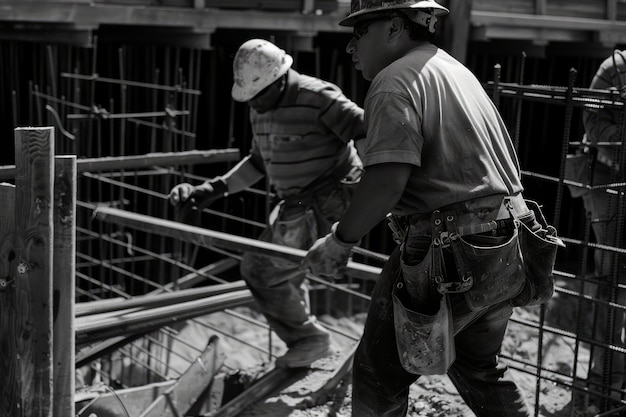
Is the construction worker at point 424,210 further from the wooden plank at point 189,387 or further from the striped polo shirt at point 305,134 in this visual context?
the wooden plank at point 189,387

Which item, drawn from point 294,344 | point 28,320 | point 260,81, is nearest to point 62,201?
point 28,320

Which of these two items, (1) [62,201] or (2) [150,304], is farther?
(2) [150,304]

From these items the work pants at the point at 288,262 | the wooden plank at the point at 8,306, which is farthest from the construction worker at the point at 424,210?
the work pants at the point at 288,262

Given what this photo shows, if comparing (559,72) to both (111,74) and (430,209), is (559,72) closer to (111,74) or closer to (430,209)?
(111,74)

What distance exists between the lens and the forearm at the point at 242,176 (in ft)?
17.2

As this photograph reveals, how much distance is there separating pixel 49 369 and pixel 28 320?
0.18 m

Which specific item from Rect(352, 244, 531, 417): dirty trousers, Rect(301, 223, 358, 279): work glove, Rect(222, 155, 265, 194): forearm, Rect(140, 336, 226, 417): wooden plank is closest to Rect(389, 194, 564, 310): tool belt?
Rect(352, 244, 531, 417): dirty trousers

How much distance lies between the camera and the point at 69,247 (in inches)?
117

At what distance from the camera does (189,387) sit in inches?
Answer: 209

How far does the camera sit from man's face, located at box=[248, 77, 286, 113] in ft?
15.8

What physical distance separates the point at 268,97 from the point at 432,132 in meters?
2.11

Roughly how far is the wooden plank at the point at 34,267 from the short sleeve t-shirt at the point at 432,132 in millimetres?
1026

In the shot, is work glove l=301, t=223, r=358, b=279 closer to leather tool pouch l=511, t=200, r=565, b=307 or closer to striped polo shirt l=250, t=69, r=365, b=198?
leather tool pouch l=511, t=200, r=565, b=307

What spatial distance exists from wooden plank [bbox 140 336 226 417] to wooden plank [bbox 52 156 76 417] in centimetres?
190
